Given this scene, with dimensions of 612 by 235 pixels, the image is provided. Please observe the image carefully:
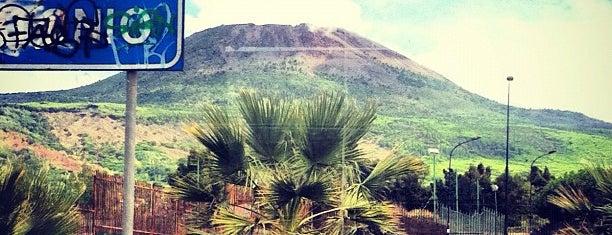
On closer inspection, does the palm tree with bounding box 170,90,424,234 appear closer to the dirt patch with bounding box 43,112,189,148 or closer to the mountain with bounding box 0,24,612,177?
the mountain with bounding box 0,24,612,177

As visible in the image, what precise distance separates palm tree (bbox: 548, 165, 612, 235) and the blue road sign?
2.41 metres

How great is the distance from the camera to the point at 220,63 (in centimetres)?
688

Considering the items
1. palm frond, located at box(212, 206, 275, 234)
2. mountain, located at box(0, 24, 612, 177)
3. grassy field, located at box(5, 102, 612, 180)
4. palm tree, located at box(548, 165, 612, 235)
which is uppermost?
mountain, located at box(0, 24, 612, 177)

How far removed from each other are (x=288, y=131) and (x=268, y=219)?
1.81ft

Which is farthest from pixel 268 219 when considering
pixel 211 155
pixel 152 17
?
pixel 152 17

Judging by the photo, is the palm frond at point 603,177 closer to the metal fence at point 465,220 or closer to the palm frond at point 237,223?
the metal fence at point 465,220

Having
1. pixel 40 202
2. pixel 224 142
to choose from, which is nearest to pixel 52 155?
pixel 40 202

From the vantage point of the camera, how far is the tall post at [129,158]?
6.71m

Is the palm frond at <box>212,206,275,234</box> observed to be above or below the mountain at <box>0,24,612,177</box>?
below

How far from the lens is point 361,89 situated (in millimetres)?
6785

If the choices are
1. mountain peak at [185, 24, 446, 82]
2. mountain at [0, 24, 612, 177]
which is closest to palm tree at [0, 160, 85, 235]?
mountain at [0, 24, 612, 177]

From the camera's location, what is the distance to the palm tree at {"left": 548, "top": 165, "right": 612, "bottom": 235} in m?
6.64

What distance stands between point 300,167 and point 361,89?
61 centimetres

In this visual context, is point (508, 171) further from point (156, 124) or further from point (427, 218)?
point (156, 124)
